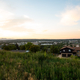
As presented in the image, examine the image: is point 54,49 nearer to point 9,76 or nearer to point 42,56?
point 42,56

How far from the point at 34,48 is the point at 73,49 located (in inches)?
457

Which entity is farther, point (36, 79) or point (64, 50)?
point (64, 50)

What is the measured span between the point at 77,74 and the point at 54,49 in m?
25.7

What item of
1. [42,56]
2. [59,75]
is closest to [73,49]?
[42,56]

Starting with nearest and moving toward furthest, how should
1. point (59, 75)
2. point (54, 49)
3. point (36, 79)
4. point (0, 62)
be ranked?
point (36, 79) → point (59, 75) → point (0, 62) → point (54, 49)

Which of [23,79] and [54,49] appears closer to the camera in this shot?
[23,79]

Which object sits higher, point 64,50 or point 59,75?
point 59,75

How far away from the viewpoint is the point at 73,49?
2444 centimetres

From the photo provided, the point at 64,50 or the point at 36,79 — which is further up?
the point at 36,79

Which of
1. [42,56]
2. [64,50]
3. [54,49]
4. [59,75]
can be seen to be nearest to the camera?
[59,75]

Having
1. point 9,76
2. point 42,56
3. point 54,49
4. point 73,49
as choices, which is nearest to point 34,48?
point 54,49

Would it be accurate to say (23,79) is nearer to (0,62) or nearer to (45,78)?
(45,78)

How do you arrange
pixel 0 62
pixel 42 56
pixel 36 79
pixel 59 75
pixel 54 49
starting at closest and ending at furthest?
1. pixel 36 79
2. pixel 59 75
3. pixel 0 62
4. pixel 42 56
5. pixel 54 49

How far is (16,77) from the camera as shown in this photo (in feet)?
8.14
